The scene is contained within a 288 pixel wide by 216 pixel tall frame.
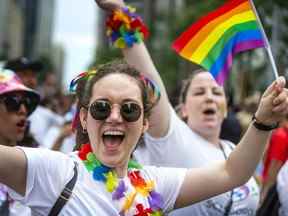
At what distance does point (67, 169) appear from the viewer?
9.40ft

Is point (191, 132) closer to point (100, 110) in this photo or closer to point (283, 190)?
point (283, 190)

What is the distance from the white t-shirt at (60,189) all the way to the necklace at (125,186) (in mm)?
18

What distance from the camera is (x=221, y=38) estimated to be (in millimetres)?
3414

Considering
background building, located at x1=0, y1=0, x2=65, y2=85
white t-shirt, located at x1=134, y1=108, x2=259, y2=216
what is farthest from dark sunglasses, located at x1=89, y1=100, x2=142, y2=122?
background building, located at x1=0, y1=0, x2=65, y2=85

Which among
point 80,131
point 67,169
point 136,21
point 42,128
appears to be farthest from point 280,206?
point 42,128

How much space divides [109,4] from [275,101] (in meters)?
1.29

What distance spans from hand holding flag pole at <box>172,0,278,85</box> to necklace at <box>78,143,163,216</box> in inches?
27.6

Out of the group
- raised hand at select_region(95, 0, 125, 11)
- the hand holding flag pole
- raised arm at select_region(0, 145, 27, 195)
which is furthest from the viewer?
raised hand at select_region(95, 0, 125, 11)

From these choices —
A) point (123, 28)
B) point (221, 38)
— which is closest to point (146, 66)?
point (123, 28)

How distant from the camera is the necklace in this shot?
9.53 ft

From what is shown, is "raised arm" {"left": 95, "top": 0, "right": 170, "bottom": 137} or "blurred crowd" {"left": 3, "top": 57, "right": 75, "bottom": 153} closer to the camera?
"raised arm" {"left": 95, "top": 0, "right": 170, "bottom": 137}

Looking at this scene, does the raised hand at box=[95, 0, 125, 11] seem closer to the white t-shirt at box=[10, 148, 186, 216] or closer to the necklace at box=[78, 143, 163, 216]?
the necklace at box=[78, 143, 163, 216]

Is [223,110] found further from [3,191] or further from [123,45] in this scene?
[3,191]

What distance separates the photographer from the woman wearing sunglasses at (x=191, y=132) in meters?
3.88
